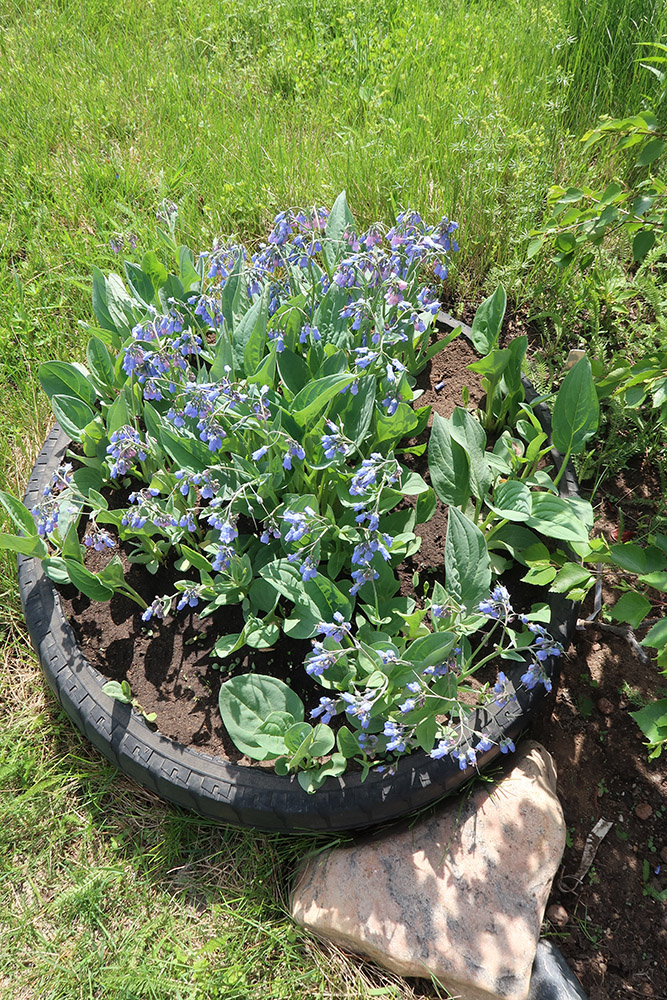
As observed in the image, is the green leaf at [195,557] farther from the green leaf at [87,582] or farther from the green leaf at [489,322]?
the green leaf at [489,322]

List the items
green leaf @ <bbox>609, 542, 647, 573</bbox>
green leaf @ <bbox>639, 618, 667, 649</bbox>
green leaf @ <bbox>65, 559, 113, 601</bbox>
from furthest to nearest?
green leaf @ <bbox>65, 559, 113, 601</bbox>
green leaf @ <bbox>609, 542, 647, 573</bbox>
green leaf @ <bbox>639, 618, 667, 649</bbox>

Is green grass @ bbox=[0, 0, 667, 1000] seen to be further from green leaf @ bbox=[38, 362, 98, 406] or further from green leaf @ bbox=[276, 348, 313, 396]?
green leaf @ bbox=[276, 348, 313, 396]

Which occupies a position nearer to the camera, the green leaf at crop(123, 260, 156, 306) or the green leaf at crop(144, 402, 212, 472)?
the green leaf at crop(144, 402, 212, 472)

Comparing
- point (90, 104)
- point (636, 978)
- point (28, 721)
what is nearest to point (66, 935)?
point (28, 721)

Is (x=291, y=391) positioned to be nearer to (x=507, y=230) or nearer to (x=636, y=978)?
(x=507, y=230)

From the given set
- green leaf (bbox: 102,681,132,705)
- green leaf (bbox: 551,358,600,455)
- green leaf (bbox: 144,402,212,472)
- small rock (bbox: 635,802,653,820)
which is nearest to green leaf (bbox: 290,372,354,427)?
green leaf (bbox: 144,402,212,472)

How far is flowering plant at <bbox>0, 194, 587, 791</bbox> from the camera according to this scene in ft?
5.94

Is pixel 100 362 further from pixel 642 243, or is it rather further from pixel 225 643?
pixel 642 243

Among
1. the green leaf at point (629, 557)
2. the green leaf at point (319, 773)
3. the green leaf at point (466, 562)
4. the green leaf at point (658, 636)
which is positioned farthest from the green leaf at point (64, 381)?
the green leaf at point (658, 636)

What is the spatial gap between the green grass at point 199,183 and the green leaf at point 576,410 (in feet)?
3.49

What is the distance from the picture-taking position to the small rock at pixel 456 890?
182 centimetres

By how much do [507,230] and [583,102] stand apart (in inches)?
39.3

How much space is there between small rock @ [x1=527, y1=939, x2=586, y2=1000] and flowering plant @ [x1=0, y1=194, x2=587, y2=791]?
57 cm

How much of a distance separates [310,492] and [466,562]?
1.65ft
